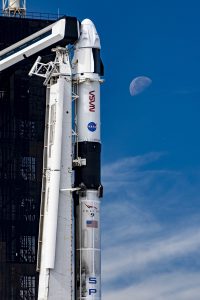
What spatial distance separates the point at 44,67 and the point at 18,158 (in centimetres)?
4196

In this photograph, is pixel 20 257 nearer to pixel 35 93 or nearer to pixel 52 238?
pixel 35 93

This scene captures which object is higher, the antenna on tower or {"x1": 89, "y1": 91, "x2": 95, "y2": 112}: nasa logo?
the antenna on tower

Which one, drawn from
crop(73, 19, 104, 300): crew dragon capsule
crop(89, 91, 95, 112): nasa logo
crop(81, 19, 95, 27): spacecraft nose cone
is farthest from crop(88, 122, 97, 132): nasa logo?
crop(81, 19, 95, 27): spacecraft nose cone

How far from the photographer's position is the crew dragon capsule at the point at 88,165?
114500 mm

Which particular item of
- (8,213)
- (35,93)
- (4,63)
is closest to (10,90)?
(35,93)

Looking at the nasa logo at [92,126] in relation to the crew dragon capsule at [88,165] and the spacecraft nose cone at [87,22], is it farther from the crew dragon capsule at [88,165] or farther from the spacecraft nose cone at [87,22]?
the spacecraft nose cone at [87,22]

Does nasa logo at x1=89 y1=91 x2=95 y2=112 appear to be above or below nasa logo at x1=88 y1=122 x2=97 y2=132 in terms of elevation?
above

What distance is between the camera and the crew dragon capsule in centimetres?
11450

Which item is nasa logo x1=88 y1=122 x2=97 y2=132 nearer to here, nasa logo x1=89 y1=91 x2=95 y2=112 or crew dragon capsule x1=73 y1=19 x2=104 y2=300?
crew dragon capsule x1=73 y1=19 x2=104 y2=300

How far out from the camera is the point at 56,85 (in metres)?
116

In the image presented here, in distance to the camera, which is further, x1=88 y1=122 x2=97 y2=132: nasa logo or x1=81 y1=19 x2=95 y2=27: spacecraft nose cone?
x1=81 y1=19 x2=95 y2=27: spacecraft nose cone

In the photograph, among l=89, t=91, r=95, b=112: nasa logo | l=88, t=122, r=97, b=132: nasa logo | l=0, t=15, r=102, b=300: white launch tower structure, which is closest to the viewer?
l=0, t=15, r=102, b=300: white launch tower structure

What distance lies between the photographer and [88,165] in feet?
381

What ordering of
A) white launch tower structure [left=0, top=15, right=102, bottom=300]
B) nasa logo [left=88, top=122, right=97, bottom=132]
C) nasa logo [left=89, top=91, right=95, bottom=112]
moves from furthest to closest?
nasa logo [left=89, top=91, right=95, bottom=112] → nasa logo [left=88, top=122, right=97, bottom=132] → white launch tower structure [left=0, top=15, right=102, bottom=300]
